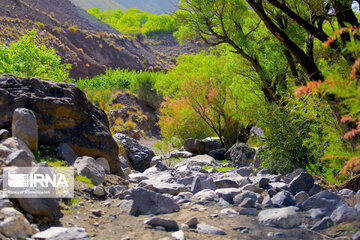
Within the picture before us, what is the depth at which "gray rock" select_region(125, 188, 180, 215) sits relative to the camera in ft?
13.1

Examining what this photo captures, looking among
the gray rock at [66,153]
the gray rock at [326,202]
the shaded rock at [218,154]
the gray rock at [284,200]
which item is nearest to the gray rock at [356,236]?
the gray rock at [326,202]

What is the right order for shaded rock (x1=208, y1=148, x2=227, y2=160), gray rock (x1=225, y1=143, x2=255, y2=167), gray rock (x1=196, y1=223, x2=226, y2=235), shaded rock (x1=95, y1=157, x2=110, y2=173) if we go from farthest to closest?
1. shaded rock (x1=208, y1=148, x2=227, y2=160)
2. gray rock (x1=225, y1=143, x2=255, y2=167)
3. shaded rock (x1=95, y1=157, x2=110, y2=173)
4. gray rock (x1=196, y1=223, x2=226, y2=235)

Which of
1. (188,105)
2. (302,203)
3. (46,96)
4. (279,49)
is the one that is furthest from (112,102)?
(302,203)

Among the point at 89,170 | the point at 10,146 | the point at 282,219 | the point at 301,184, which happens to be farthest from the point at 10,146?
the point at 301,184

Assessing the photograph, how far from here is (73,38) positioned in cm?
4403

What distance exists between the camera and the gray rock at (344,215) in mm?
3477

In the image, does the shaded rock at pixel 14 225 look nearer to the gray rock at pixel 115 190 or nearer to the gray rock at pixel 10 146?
the gray rock at pixel 10 146

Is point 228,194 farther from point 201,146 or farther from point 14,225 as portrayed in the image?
point 201,146

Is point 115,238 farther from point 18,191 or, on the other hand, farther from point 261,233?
point 261,233

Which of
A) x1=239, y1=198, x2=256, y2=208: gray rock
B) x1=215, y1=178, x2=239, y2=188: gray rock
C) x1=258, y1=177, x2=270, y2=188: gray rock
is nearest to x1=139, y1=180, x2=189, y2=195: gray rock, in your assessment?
x1=215, y1=178, x2=239, y2=188: gray rock

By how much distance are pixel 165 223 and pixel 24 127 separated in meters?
2.50

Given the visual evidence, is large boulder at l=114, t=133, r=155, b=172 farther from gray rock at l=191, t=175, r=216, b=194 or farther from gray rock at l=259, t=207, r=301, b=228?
gray rock at l=259, t=207, r=301, b=228

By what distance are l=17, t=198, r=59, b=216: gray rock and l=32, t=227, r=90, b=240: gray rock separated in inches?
10.2

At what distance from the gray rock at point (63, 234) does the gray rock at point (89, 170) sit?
6.02ft
